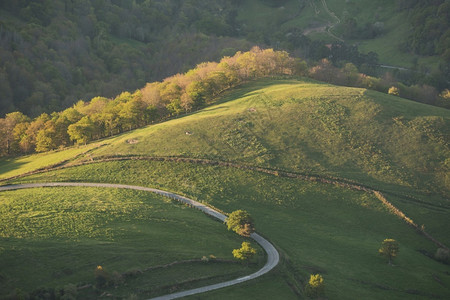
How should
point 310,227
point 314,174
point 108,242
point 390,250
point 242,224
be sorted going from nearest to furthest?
point 108,242
point 390,250
point 242,224
point 310,227
point 314,174

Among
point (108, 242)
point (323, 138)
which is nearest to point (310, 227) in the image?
point (108, 242)

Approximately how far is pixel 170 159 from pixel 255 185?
1992cm

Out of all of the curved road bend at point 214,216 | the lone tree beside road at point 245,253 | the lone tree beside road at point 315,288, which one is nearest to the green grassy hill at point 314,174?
the curved road bend at point 214,216

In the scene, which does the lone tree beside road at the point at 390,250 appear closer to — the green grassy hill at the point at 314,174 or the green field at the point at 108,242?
the green grassy hill at the point at 314,174

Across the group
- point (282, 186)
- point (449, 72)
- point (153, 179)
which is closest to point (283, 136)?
point (282, 186)

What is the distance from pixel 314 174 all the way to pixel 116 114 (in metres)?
61.6

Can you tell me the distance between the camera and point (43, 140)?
117 m

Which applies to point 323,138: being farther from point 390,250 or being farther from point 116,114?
point 116,114

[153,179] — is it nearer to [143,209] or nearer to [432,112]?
[143,209]

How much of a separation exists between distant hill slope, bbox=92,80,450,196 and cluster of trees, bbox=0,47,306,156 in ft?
34.1

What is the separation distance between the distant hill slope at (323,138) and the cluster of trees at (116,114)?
1039cm

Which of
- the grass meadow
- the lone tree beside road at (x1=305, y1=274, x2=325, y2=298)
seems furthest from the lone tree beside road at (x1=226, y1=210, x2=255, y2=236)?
the lone tree beside road at (x1=305, y1=274, x2=325, y2=298)

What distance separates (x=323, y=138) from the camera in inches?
4139

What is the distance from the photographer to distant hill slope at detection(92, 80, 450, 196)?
9425 centimetres
